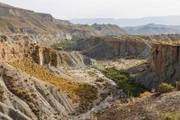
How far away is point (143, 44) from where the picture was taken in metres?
121

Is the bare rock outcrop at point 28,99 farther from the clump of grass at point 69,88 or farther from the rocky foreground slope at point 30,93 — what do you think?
the clump of grass at point 69,88

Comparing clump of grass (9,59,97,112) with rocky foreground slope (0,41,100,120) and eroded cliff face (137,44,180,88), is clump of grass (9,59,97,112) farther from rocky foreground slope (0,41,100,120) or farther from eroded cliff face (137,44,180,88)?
eroded cliff face (137,44,180,88)

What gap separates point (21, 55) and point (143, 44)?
73733 mm

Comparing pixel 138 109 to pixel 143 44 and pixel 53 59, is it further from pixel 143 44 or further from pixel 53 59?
pixel 143 44

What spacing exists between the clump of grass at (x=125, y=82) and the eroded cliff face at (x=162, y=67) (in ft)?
7.02

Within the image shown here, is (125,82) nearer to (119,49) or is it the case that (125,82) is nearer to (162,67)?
(162,67)

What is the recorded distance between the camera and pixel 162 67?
62.8m

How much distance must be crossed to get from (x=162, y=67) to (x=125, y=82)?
30.9 feet

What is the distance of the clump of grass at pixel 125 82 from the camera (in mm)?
58737

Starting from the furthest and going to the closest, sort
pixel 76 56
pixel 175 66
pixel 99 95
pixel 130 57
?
pixel 130 57 → pixel 76 56 → pixel 175 66 → pixel 99 95

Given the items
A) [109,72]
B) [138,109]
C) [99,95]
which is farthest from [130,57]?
[138,109]

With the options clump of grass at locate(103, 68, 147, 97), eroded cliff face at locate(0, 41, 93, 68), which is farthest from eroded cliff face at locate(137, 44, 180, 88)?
eroded cliff face at locate(0, 41, 93, 68)

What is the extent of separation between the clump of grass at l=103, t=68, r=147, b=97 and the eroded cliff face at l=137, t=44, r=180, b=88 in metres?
2.14

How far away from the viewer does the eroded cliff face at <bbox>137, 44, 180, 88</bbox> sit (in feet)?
193
